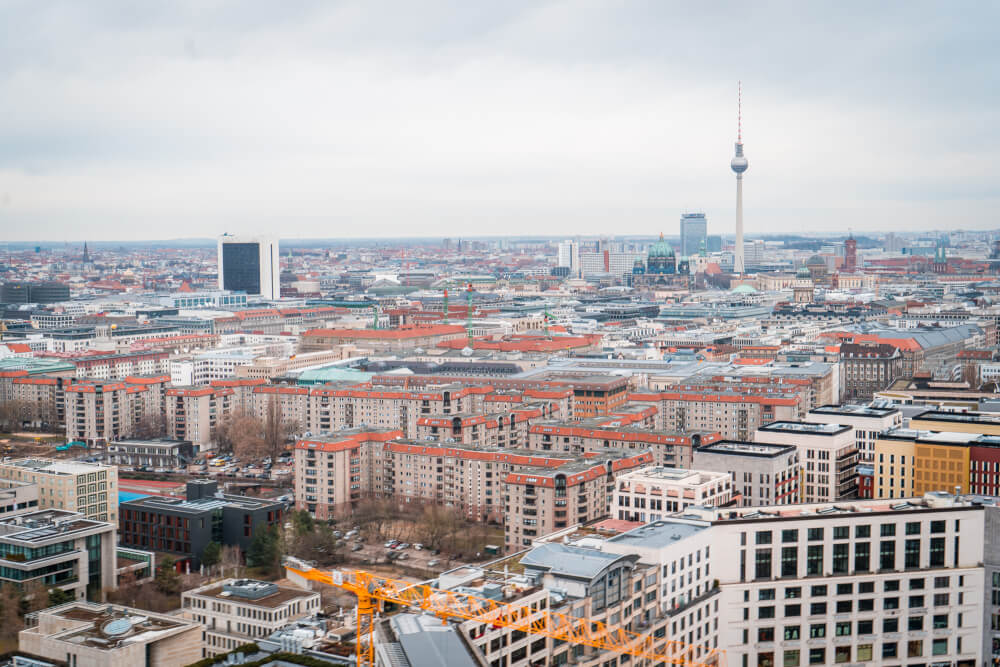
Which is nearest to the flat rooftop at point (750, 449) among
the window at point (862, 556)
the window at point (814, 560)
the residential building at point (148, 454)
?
the window at point (862, 556)

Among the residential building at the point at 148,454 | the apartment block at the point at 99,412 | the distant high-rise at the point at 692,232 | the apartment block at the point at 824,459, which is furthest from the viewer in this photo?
the distant high-rise at the point at 692,232

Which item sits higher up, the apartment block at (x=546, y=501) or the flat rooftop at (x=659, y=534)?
the flat rooftop at (x=659, y=534)

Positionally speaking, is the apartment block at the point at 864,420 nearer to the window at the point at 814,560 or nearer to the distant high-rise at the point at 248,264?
the window at the point at 814,560

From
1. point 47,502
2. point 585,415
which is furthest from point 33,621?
point 585,415

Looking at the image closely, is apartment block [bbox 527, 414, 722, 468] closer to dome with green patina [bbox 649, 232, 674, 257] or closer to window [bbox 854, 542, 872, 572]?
window [bbox 854, 542, 872, 572]

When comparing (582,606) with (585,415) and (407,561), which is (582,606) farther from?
(585,415)

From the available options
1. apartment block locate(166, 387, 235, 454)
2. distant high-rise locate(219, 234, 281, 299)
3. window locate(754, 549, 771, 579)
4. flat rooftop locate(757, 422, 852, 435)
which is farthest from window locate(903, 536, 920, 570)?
distant high-rise locate(219, 234, 281, 299)

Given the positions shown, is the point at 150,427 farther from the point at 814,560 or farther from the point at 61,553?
the point at 814,560
